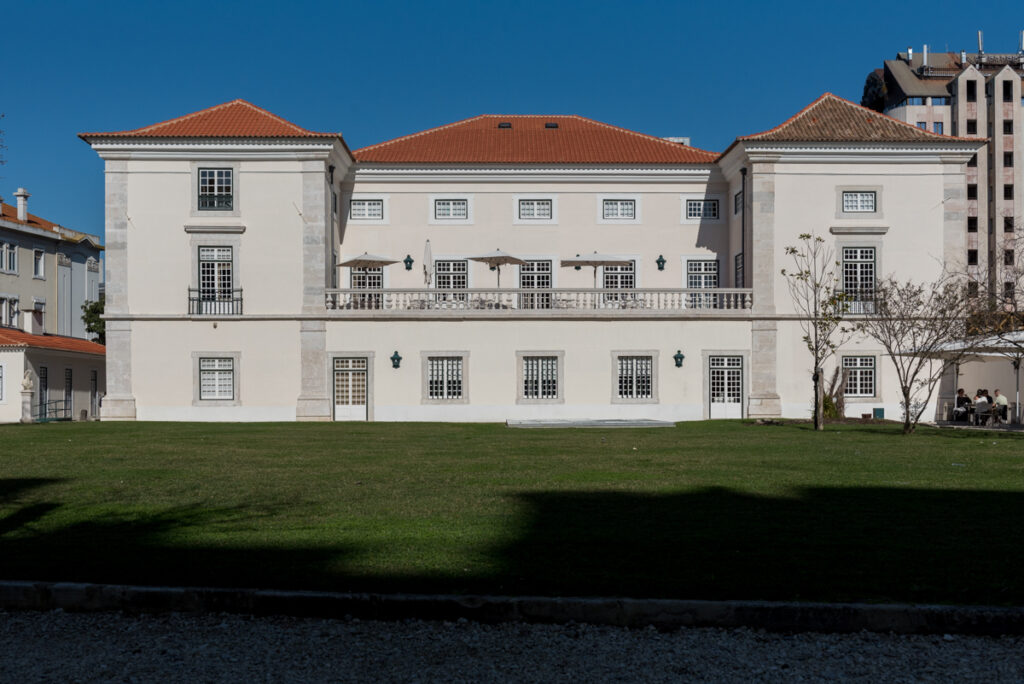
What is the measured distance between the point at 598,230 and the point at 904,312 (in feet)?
40.1

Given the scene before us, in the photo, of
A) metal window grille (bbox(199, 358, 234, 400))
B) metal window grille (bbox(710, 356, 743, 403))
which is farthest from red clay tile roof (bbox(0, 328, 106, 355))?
metal window grille (bbox(710, 356, 743, 403))

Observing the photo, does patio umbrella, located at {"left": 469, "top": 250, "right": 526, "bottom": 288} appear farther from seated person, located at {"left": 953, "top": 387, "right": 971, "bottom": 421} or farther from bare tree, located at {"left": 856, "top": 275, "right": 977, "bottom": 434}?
seated person, located at {"left": 953, "top": 387, "right": 971, "bottom": 421}

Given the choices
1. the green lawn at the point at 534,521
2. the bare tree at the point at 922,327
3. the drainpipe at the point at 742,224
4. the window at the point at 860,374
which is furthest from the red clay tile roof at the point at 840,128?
the green lawn at the point at 534,521

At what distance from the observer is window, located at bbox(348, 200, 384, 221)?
123 feet

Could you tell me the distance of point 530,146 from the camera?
129 feet

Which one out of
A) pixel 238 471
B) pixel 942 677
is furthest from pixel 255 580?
pixel 238 471

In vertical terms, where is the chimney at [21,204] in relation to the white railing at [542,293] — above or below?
above

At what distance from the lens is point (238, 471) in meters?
14.5

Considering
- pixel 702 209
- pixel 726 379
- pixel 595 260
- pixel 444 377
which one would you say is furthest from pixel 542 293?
pixel 702 209

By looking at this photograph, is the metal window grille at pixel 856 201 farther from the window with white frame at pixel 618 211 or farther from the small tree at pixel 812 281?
the window with white frame at pixel 618 211

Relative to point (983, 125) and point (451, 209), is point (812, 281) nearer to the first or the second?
point (451, 209)

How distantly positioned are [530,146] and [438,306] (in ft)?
27.8

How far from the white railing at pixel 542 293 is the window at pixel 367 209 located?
378cm

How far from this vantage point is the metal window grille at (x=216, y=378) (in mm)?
34125
